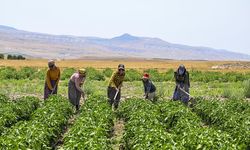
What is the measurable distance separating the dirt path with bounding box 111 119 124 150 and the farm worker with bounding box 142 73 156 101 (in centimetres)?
225

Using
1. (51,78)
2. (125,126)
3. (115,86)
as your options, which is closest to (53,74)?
(51,78)

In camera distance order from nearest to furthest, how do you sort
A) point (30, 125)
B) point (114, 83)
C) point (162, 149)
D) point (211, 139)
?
point (162, 149), point (211, 139), point (30, 125), point (114, 83)

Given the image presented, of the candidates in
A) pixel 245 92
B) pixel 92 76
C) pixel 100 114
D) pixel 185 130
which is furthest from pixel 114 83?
pixel 92 76

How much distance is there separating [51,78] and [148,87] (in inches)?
133

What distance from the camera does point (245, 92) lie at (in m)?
23.5

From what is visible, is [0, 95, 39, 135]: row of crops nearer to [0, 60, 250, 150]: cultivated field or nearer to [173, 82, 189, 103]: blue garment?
[0, 60, 250, 150]: cultivated field

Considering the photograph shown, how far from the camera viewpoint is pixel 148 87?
55.9 feet

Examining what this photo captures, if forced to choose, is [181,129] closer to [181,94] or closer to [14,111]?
[14,111]

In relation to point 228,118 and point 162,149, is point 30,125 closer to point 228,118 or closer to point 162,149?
point 162,149

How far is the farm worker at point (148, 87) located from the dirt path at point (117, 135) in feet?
7.38

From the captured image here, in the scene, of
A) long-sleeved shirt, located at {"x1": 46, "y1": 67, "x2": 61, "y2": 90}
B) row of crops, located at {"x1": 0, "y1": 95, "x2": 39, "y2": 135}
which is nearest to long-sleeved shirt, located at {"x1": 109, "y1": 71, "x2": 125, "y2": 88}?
long-sleeved shirt, located at {"x1": 46, "y1": 67, "x2": 61, "y2": 90}

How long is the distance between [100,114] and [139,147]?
3.44 meters

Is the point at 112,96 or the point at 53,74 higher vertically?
the point at 53,74

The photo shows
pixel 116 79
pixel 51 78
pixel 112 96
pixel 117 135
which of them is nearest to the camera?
pixel 117 135
